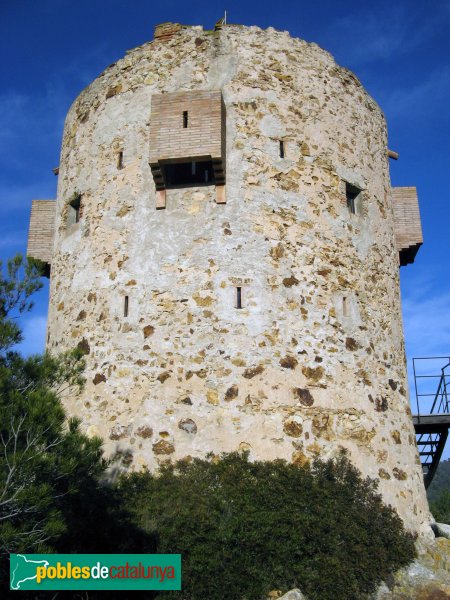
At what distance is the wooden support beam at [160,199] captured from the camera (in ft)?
39.1

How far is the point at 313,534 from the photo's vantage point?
9.55m

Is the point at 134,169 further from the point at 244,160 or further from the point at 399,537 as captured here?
the point at 399,537

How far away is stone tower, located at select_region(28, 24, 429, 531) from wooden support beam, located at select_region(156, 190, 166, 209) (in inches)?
0.7

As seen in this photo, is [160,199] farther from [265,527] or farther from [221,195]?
[265,527]

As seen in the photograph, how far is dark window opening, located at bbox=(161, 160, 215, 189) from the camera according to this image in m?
12.1

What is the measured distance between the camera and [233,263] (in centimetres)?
1144

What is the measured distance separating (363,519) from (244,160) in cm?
602

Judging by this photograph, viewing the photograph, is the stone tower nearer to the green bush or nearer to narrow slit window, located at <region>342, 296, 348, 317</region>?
narrow slit window, located at <region>342, 296, 348, 317</region>

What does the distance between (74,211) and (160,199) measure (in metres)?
2.25

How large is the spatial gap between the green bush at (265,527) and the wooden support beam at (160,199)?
423cm

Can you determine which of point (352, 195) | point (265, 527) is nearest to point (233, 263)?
point (352, 195)

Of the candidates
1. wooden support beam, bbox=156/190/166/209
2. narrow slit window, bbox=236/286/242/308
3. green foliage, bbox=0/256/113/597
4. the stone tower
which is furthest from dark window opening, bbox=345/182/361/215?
green foliage, bbox=0/256/113/597

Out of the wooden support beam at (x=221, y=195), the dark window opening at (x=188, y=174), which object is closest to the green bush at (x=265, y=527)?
the wooden support beam at (x=221, y=195)

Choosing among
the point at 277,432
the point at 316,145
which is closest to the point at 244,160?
the point at 316,145
